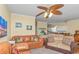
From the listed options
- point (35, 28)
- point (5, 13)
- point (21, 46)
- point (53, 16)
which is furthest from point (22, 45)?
point (53, 16)

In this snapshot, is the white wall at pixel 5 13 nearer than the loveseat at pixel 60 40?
Yes

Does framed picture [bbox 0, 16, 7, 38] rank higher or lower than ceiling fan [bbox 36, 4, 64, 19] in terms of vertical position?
lower

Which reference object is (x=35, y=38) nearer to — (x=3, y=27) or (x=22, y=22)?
(x=22, y=22)

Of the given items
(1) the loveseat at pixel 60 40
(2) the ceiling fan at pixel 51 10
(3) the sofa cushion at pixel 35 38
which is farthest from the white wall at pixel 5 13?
(1) the loveseat at pixel 60 40

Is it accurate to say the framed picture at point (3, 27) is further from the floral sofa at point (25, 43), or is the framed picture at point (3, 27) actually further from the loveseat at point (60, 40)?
the loveseat at point (60, 40)

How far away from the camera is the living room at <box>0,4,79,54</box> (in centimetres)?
170

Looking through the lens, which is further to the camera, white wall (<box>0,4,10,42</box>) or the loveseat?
the loveseat

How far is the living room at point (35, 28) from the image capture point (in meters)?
1.70

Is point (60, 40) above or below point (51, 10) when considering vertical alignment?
below

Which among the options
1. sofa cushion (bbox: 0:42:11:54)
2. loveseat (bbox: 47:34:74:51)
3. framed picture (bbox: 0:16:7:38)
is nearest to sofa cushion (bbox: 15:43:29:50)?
sofa cushion (bbox: 0:42:11:54)

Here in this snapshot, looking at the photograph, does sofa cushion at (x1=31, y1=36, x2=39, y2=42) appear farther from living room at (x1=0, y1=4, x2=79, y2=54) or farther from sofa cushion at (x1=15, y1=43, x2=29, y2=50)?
sofa cushion at (x1=15, y1=43, x2=29, y2=50)

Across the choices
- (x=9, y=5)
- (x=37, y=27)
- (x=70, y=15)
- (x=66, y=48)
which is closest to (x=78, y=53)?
(x=66, y=48)

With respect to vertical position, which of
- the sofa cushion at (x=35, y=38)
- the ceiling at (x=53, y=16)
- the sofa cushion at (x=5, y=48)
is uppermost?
the ceiling at (x=53, y=16)

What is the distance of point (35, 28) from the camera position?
1.82m
